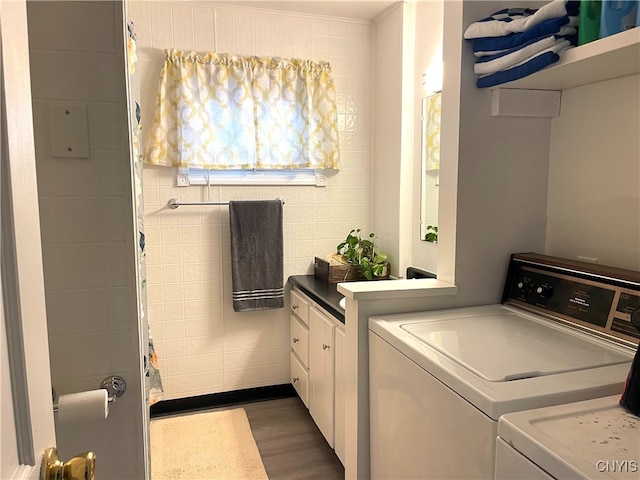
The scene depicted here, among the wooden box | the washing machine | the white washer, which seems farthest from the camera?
the wooden box

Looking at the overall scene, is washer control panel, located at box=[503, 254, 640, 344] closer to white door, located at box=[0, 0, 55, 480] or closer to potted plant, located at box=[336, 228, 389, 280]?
potted plant, located at box=[336, 228, 389, 280]

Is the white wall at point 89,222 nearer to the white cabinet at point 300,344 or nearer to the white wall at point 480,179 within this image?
the white wall at point 480,179

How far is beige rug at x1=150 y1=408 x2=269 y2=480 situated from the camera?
7.23 feet

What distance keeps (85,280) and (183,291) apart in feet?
5.40

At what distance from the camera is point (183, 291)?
8.93 feet

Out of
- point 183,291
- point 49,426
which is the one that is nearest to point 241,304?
point 183,291

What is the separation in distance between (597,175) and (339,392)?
1.35 m

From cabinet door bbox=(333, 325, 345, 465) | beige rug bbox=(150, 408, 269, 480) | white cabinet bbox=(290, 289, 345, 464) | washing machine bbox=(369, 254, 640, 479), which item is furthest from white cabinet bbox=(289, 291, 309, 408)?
washing machine bbox=(369, 254, 640, 479)

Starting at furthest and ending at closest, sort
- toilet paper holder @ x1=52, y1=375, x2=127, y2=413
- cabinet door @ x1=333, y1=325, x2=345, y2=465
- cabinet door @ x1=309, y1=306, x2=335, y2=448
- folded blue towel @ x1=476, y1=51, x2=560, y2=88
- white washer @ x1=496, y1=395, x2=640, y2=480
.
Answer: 1. cabinet door @ x1=309, y1=306, x2=335, y2=448
2. cabinet door @ x1=333, y1=325, x2=345, y2=465
3. folded blue towel @ x1=476, y1=51, x2=560, y2=88
4. toilet paper holder @ x1=52, y1=375, x2=127, y2=413
5. white washer @ x1=496, y1=395, x2=640, y2=480

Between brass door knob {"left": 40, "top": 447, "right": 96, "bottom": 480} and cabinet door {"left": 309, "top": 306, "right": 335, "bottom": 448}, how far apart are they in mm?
1550

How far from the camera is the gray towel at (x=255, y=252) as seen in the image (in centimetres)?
269

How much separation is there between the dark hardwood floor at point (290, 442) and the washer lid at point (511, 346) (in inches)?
46.6

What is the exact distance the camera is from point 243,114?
2684 mm

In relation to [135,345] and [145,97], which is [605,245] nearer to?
[135,345]
